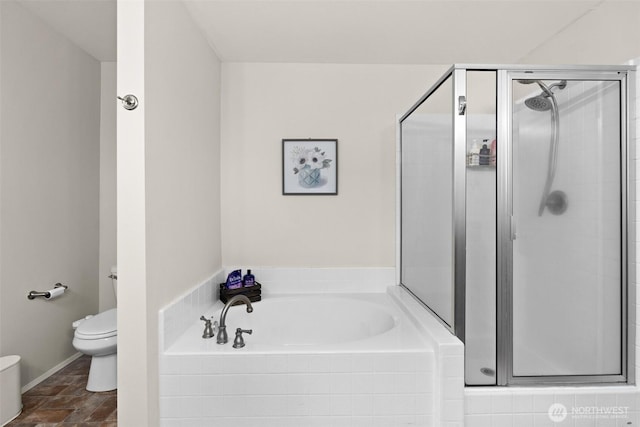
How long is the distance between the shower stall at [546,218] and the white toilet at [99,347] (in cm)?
209

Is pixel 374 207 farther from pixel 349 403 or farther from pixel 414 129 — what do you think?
pixel 349 403

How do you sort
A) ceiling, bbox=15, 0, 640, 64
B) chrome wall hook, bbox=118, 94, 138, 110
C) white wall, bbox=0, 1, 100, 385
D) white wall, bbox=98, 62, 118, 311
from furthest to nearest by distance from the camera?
white wall, bbox=98, 62, 118, 311
white wall, bbox=0, 1, 100, 385
ceiling, bbox=15, 0, 640, 64
chrome wall hook, bbox=118, 94, 138, 110

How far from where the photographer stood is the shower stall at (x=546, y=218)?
161 centimetres

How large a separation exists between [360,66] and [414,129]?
78 centimetres

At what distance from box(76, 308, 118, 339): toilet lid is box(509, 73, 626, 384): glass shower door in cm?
231

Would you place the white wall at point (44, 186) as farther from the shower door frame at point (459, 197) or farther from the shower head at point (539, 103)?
the shower head at point (539, 103)

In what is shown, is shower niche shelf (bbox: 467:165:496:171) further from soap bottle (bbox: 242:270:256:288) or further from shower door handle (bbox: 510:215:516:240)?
soap bottle (bbox: 242:270:256:288)

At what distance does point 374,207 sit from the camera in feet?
9.25

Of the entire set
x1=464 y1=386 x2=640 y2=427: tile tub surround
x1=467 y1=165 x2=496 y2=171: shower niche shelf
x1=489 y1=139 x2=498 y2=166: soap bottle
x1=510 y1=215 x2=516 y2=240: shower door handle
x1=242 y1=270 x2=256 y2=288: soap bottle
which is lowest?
x1=464 y1=386 x2=640 y2=427: tile tub surround

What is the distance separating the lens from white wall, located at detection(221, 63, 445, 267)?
2775 millimetres

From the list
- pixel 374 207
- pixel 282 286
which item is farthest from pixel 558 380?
pixel 282 286

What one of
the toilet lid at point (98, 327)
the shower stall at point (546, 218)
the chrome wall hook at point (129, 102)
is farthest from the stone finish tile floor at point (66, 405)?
the shower stall at point (546, 218)

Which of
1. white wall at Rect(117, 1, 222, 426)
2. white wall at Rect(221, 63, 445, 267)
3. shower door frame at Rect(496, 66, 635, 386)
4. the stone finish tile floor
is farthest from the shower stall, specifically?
the stone finish tile floor

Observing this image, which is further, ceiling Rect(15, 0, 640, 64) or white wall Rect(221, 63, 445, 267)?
white wall Rect(221, 63, 445, 267)
